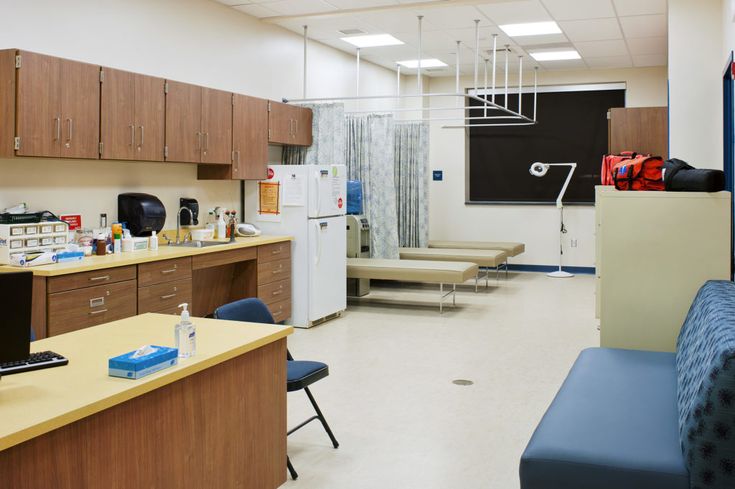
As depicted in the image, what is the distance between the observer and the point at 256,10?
724 centimetres

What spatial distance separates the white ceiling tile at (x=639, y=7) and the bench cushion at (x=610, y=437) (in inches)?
183

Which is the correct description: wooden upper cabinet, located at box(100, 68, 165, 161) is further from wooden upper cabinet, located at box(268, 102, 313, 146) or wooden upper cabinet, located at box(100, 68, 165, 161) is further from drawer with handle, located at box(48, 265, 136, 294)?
wooden upper cabinet, located at box(268, 102, 313, 146)

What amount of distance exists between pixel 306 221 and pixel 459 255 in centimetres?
299

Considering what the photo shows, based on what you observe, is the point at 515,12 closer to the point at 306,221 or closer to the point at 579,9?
the point at 579,9

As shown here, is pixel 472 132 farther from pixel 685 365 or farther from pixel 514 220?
pixel 685 365

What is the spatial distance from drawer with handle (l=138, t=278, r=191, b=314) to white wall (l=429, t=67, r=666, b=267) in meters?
6.97

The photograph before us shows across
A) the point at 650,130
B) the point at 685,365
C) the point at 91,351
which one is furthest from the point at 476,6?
the point at 91,351

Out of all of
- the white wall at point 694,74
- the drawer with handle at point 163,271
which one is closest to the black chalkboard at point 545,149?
the white wall at point 694,74

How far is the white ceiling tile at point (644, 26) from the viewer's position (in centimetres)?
759

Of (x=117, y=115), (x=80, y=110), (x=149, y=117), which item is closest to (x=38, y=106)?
(x=80, y=110)

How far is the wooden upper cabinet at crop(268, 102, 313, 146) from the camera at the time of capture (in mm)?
7312

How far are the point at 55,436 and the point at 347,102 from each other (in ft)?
27.1

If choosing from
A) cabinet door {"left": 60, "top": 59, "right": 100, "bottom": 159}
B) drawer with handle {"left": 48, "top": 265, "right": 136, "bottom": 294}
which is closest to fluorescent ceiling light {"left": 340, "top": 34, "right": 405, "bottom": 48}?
cabinet door {"left": 60, "top": 59, "right": 100, "bottom": 159}

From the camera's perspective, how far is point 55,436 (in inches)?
82.0
